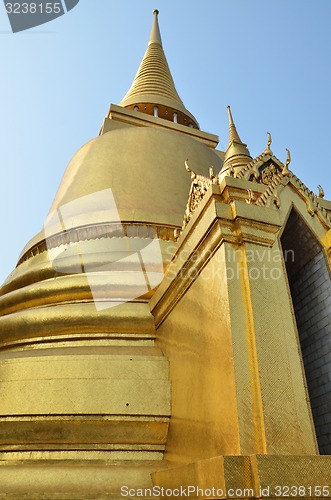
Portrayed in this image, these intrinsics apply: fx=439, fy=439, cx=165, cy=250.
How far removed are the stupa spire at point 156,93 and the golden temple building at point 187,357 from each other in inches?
247

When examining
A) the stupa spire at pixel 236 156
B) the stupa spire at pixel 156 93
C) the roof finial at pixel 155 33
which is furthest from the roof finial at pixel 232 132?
the roof finial at pixel 155 33

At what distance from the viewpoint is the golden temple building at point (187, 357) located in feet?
7.76

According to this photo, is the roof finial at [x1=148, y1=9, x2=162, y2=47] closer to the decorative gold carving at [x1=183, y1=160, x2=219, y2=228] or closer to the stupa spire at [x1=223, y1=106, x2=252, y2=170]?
the stupa spire at [x1=223, y1=106, x2=252, y2=170]

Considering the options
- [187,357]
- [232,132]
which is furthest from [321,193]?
[232,132]

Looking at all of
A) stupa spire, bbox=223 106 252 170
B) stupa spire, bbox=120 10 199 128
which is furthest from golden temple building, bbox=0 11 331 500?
stupa spire, bbox=120 10 199 128

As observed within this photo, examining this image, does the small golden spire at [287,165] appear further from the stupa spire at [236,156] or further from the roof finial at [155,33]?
the roof finial at [155,33]

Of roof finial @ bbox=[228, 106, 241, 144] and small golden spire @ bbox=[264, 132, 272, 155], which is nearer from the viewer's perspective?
small golden spire @ bbox=[264, 132, 272, 155]

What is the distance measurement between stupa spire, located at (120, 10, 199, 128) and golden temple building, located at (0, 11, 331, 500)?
247 inches

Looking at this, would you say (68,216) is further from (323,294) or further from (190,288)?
(323,294)

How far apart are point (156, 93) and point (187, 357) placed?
30.7 ft

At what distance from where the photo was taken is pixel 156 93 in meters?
11.2

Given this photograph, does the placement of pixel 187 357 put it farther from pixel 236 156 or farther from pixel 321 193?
pixel 236 156

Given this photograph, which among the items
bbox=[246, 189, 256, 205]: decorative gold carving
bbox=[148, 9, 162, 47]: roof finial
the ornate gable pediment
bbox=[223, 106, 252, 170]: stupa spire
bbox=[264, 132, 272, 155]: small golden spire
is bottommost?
bbox=[246, 189, 256, 205]: decorative gold carving

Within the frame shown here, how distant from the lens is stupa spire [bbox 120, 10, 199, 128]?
10.6 meters
